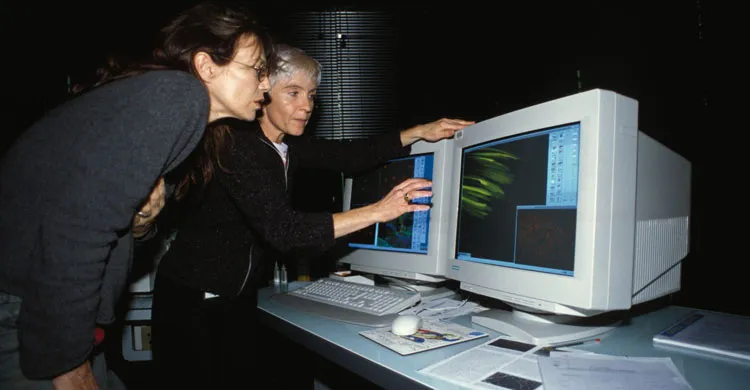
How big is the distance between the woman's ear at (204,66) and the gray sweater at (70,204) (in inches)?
11.7

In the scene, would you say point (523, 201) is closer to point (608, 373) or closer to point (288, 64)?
point (608, 373)

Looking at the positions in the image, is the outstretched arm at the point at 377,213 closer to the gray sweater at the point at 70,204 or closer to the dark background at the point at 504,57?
the gray sweater at the point at 70,204

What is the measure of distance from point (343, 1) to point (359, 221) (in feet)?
5.11

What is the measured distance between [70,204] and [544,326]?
1.05 meters

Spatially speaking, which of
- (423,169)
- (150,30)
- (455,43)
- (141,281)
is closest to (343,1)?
(455,43)

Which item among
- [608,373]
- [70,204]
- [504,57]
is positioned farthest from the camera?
[504,57]

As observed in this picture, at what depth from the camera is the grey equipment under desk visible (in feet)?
2.61

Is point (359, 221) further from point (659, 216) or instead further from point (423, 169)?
point (659, 216)

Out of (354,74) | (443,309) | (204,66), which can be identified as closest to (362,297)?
(443,309)

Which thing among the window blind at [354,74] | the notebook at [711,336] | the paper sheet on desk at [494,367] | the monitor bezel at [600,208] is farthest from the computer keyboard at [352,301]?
the window blind at [354,74]

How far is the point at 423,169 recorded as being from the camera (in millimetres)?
1495

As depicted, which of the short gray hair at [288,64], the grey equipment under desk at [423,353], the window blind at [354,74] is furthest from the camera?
the window blind at [354,74]

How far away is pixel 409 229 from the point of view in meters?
1.51

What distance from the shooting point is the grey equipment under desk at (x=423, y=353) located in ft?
2.61
